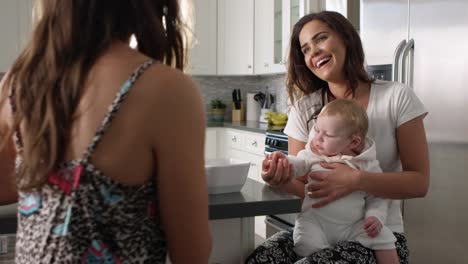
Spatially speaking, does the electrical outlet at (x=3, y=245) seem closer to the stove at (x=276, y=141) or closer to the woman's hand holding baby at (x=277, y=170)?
the stove at (x=276, y=141)

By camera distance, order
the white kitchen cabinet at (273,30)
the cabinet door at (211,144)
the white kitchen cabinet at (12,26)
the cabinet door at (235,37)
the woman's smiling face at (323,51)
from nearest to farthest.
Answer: the woman's smiling face at (323,51), the white kitchen cabinet at (273,30), the white kitchen cabinet at (12,26), the cabinet door at (235,37), the cabinet door at (211,144)

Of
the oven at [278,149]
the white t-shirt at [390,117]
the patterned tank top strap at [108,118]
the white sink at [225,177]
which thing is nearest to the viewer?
the patterned tank top strap at [108,118]

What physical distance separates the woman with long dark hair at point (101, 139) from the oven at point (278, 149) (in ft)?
9.61

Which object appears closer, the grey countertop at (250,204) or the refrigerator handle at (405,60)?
the grey countertop at (250,204)

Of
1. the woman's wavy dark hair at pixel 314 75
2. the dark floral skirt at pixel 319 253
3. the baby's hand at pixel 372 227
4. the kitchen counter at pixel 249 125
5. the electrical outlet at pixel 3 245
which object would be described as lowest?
the electrical outlet at pixel 3 245

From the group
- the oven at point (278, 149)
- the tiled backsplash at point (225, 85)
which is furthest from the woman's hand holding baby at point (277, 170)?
the tiled backsplash at point (225, 85)

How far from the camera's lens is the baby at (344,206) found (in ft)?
5.52

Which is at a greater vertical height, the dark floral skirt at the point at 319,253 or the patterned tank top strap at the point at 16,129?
the patterned tank top strap at the point at 16,129

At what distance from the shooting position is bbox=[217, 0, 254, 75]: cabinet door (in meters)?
5.34

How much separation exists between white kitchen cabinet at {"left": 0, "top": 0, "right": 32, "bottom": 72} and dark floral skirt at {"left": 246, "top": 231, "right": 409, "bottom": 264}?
4185 mm

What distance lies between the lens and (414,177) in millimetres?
1843

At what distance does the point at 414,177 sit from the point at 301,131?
1.42 ft

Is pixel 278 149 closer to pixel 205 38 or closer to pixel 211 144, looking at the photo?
pixel 211 144

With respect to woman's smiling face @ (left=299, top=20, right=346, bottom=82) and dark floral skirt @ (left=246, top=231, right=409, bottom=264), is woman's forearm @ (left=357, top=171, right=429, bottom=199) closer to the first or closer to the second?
dark floral skirt @ (left=246, top=231, right=409, bottom=264)
